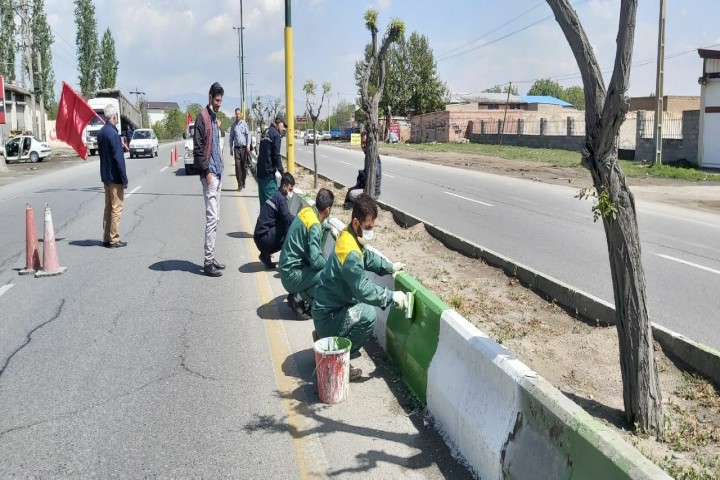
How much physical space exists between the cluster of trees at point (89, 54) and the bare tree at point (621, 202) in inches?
3090

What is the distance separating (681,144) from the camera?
2831 cm

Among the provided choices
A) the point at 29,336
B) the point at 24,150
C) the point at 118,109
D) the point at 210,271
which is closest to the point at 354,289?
the point at 29,336

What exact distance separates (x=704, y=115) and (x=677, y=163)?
7.16 feet

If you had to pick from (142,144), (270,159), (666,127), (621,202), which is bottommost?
(621,202)

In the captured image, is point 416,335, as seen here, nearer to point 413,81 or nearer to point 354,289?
point 354,289

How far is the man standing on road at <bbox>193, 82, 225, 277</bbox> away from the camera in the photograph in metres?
8.48

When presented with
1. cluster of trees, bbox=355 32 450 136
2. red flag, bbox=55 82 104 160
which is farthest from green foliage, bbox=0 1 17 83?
red flag, bbox=55 82 104 160

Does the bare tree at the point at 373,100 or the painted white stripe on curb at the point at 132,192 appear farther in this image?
the painted white stripe on curb at the point at 132,192

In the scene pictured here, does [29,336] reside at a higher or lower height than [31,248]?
lower

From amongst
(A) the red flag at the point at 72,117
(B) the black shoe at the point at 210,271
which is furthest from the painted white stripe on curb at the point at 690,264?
(A) the red flag at the point at 72,117

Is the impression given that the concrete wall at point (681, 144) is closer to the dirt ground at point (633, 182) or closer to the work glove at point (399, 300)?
the dirt ground at point (633, 182)

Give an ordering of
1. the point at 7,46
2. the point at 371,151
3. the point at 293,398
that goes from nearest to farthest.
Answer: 1. the point at 293,398
2. the point at 371,151
3. the point at 7,46

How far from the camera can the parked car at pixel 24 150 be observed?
36688 mm

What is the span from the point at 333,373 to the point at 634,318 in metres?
2.10
